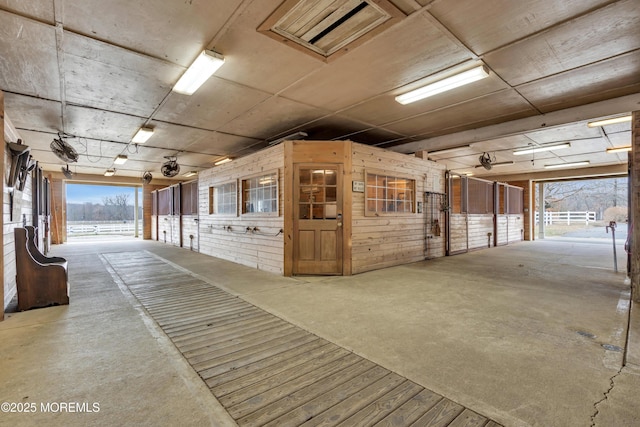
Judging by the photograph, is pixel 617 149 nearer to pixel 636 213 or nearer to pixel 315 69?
pixel 636 213

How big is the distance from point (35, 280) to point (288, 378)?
3.53 m

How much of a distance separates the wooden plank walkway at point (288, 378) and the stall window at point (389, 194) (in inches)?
131

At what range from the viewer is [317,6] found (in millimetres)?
2480

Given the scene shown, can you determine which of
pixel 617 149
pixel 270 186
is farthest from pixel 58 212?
pixel 617 149

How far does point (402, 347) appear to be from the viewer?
7.88 ft

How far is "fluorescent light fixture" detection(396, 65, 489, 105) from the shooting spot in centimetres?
353

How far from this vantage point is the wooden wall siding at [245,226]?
5.53m

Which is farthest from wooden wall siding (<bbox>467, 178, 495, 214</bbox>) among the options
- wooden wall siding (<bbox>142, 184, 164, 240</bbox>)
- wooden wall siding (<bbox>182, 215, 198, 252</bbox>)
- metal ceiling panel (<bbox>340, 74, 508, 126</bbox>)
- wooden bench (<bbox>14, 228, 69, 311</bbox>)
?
wooden wall siding (<bbox>142, 184, 164, 240</bbox>)

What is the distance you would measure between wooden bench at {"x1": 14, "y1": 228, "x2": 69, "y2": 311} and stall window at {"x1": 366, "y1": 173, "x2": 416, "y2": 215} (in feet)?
15.5

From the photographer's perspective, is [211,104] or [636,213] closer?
[636,213]

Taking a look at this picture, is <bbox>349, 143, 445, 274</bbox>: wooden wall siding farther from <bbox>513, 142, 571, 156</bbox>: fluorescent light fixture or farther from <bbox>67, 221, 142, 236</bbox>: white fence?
<bbox>67, 221, 142, 236</bbox>: white fence

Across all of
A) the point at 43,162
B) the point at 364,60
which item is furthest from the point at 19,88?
the point at 43,162

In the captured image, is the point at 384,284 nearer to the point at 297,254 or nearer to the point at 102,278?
the point at 297,254

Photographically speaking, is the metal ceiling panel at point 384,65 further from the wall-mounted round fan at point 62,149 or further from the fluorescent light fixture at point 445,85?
the wall-mounted round fan at point 62,149
